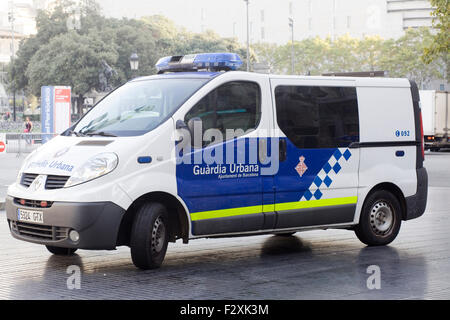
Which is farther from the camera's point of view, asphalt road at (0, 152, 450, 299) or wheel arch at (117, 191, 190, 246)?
wheel arch at (117, 191, 190, 246)

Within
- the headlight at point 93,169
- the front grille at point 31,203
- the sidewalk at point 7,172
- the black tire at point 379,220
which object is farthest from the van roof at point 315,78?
the sidewalk at point 7,172

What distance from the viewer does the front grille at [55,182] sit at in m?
8.09

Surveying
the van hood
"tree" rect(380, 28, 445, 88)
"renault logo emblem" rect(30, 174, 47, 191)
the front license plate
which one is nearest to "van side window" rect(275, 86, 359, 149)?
the van hood

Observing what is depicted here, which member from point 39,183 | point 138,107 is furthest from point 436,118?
point 39,183

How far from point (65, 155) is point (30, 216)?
2.30 feet

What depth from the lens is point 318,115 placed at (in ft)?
31.5

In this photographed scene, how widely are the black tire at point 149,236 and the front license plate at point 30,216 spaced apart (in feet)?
3.02

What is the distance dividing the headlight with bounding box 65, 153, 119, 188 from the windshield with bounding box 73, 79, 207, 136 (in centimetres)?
47

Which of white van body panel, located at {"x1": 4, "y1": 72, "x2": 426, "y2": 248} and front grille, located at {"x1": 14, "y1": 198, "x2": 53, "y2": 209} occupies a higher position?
white van body panel, located at {"x1": 4, "y1": 72, "x2": 426, "y2": 248}

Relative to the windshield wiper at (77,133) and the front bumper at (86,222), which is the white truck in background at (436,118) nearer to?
the windshield wiper at (77,133)

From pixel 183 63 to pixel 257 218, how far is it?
2102mm

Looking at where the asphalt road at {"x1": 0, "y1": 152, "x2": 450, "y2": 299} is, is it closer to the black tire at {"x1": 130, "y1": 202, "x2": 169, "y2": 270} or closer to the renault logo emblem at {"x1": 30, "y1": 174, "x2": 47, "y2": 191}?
the black tire at {"x1": 130, "y1": 202, "x2": 169, "y2": 270}

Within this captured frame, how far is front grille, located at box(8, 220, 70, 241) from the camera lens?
319 inches

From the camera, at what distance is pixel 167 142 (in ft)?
27.5
